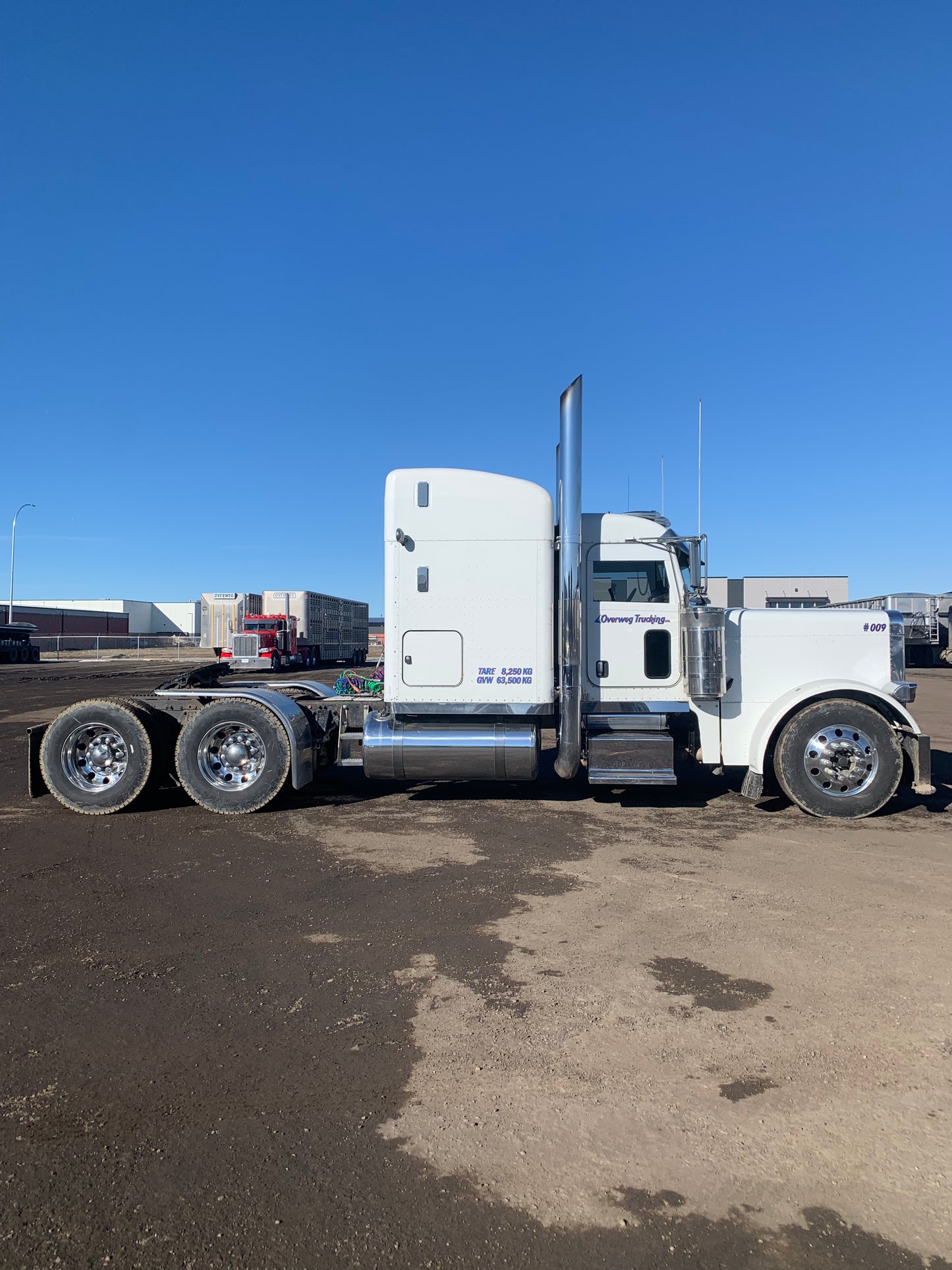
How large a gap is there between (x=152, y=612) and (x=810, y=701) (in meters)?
113

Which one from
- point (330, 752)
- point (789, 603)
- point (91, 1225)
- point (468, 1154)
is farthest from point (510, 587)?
point (789, 603)

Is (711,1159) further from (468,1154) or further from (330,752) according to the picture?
(330,752)

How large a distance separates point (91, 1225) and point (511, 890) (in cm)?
331

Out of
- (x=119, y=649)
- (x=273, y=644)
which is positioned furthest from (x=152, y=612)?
(x=273, y=644)

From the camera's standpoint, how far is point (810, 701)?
7402 millimetres

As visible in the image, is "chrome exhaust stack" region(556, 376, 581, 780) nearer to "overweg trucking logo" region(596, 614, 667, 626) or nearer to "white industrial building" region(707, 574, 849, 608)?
"overweg trucking logo" region(596, 614, 667, 626)

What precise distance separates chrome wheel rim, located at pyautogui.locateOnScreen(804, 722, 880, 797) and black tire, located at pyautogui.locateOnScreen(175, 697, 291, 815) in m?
5.05

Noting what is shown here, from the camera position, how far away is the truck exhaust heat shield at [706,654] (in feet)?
23.5

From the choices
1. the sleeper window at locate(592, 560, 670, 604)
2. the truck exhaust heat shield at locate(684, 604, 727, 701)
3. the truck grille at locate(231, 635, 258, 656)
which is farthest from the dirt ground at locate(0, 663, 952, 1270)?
the truck grille at locate(231, 635, 258, 656)

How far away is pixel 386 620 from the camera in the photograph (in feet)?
23.9

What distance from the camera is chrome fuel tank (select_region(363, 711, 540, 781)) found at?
727 cm

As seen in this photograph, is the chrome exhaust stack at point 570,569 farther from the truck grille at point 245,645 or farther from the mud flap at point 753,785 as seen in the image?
the truck grille at point 245,645

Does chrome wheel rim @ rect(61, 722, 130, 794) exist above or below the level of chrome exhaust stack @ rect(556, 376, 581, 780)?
below

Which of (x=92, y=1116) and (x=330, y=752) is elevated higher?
(x=330, y=752)
